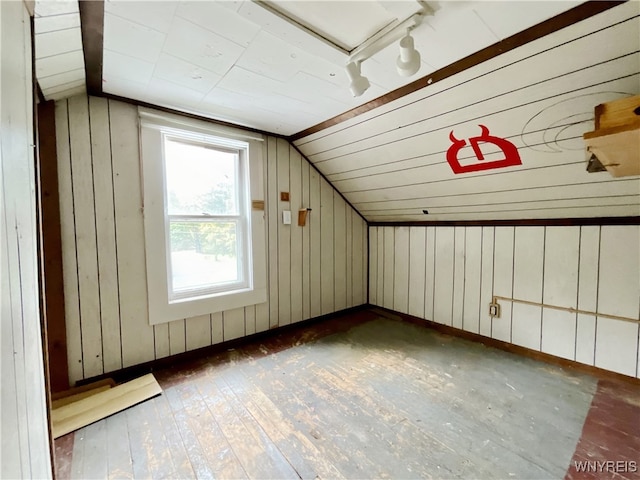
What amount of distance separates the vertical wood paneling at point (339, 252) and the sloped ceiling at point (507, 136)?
0.48 metres

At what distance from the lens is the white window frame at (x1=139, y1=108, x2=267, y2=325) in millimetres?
2031

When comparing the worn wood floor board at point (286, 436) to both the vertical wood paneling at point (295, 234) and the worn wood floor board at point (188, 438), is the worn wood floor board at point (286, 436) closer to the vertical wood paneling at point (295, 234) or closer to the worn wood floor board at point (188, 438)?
the worn wood floor board at point (188, 438)

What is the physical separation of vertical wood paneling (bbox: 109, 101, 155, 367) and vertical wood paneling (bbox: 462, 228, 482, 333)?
280 centimetres

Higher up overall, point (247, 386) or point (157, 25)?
point (157, 25)

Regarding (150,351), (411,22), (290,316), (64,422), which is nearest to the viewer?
(411,22)

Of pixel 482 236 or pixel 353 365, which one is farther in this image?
pixel 482 236

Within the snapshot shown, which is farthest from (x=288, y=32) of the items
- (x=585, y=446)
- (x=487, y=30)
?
(x=585, y=446)

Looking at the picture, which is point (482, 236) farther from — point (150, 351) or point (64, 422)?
point (64, 422)

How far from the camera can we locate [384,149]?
2250 mm

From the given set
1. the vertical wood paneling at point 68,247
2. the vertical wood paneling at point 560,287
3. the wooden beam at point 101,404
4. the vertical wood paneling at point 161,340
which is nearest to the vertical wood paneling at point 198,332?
the vertical wood paneling at point 161,340

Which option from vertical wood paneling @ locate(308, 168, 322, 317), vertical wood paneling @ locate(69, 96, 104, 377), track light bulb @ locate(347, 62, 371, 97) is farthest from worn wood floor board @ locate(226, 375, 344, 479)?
track light bulb @ locate(347, 62, 371, 97)

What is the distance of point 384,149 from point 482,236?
4.18ft

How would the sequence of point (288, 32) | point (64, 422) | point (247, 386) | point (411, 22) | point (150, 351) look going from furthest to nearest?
1. point (150, 351)
2. point (247, 386)
3. point (64, 422)
4. point (288, 32)
5. point (411, 22)

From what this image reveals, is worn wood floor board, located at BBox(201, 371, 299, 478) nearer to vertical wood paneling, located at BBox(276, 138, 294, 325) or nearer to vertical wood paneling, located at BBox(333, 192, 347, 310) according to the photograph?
vertical wood paneling, located at BBox(276, 138, 294, 325)
